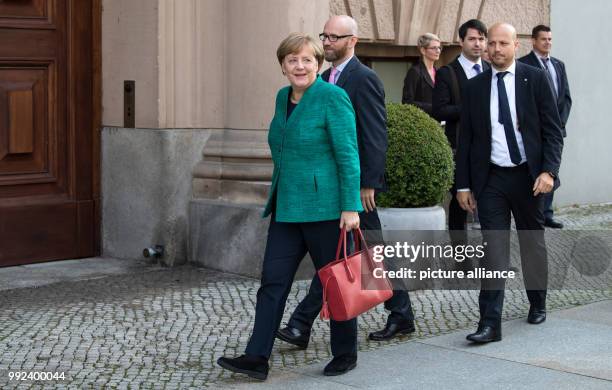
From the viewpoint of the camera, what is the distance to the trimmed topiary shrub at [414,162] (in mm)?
8328

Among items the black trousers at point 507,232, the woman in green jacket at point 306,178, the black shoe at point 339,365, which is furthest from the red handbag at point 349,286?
the black trousers at point 507,232

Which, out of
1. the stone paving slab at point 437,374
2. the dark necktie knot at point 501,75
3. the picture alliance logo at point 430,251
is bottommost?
the stone paving slab at point 437,374

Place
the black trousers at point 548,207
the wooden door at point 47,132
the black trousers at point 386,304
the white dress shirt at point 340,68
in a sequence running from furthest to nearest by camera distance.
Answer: the black trousers at point 548,207, the wooden door at point 47,132, the white dress shirt at point 340,68, the black trousers at point 386,304

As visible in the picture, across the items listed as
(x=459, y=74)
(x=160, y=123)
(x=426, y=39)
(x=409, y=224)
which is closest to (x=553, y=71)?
(x=426, y=39)

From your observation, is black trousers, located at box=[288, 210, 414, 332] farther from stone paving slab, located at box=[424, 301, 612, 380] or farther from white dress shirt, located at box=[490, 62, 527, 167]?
white dress shirt, located at box=[490, 62, 527, 167]

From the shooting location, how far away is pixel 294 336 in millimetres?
6707

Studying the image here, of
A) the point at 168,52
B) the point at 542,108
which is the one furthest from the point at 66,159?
the point at 542,108

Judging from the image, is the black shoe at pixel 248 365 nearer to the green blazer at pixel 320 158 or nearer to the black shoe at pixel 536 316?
the green blazer at pixel 320 158

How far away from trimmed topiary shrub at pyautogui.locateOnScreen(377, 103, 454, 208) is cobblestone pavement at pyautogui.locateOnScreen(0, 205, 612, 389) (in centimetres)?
67

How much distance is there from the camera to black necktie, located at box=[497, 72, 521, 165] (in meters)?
7.14

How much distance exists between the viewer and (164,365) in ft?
20.8

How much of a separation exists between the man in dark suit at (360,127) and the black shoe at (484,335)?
47 centimetres

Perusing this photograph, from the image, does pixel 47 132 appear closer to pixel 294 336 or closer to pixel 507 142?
pixel 294 336

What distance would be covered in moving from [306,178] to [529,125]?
1757 millimetres
